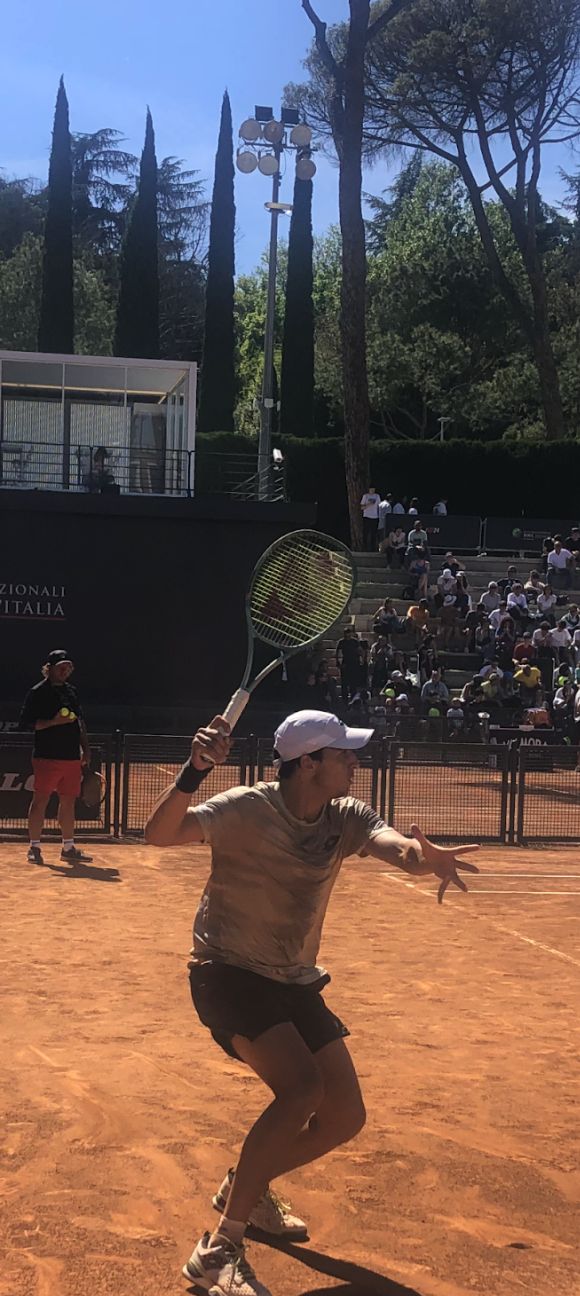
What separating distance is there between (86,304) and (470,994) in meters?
52.4

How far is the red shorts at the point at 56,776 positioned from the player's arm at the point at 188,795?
771 cm

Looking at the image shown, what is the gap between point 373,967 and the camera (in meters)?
8.55

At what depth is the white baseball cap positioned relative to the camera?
13.4ft

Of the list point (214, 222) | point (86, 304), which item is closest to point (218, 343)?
point (214, 222)

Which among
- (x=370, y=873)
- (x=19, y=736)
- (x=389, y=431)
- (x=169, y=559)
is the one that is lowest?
(x=370, y=873)

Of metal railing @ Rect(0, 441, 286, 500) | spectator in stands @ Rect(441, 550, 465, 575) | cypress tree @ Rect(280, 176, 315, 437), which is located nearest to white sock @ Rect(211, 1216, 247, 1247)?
metal railing @ Rect(0, 441, 286, 500)

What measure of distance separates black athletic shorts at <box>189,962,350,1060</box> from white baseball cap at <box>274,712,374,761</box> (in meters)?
0.69

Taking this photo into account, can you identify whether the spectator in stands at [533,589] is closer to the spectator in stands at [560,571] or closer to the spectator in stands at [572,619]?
the spectator in stands at [560,571]

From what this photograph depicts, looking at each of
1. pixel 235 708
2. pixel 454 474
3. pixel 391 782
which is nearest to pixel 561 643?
pixel 391 782

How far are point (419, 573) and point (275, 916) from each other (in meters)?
25.0

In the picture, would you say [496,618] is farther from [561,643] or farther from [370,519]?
[370,519]

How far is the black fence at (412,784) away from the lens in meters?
13.8

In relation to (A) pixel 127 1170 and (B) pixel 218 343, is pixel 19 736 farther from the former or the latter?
(B) pixel 218 343

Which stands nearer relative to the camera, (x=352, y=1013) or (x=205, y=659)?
(x=352, y=1013)
